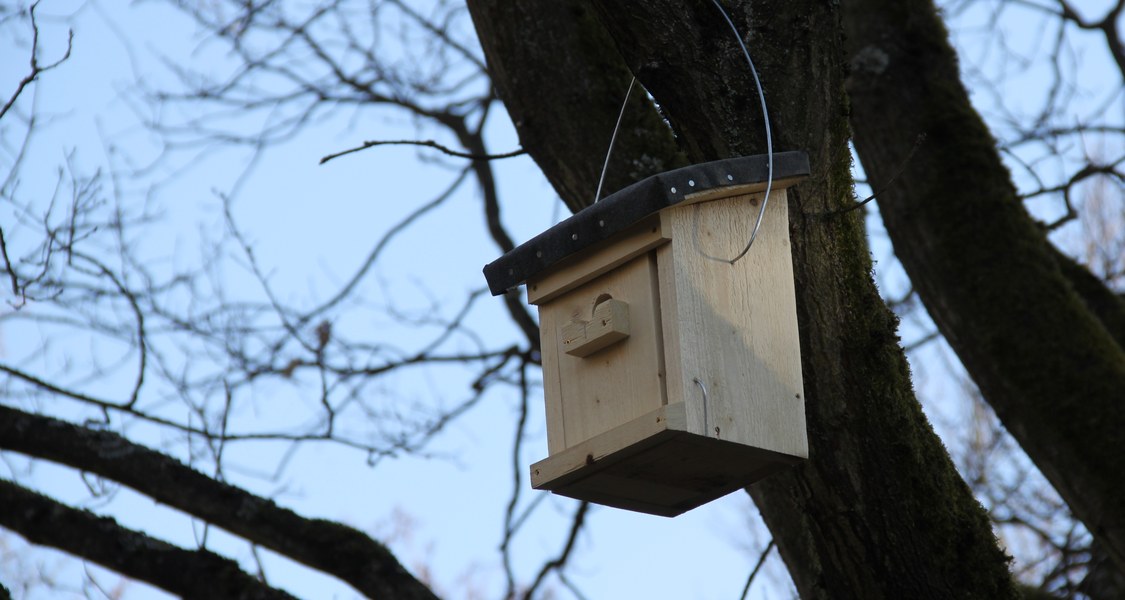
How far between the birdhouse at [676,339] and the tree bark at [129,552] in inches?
49.5

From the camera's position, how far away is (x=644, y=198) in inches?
94.4

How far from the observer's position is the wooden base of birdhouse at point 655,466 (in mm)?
2312

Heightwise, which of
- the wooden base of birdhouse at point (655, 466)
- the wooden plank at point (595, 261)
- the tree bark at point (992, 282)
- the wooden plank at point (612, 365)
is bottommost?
the wooden base of birdhouse at point (655, 466)

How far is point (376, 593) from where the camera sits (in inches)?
138

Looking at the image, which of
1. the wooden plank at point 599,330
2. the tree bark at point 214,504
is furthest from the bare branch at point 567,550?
the wooden plank at point 599,330

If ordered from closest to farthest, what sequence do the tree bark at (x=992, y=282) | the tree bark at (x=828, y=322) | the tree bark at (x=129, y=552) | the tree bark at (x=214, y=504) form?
1. the tree bark at (x=828, y=322)
2. the tree bark at (x=129, y=552)
3. the tree bark at (x=214, y=504)
4. the tree bark at (x=992, y=282)

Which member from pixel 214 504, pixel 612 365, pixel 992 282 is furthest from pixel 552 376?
pixel 992 282

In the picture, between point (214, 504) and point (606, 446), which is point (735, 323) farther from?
point (214, 504)

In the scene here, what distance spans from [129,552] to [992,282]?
8.97ft

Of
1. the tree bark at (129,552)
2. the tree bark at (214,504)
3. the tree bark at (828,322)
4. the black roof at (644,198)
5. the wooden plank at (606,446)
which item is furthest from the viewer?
the tree bark at (214,504)

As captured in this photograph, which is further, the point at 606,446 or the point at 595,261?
the point at 595,261

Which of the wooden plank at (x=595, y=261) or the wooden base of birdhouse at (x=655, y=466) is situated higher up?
the wooden plank at (x=595, y=261)

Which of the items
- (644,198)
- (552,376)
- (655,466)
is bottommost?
(655,466)

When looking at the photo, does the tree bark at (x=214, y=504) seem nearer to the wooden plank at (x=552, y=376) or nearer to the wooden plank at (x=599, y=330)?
the wooden plank at (x=552, y=376)
